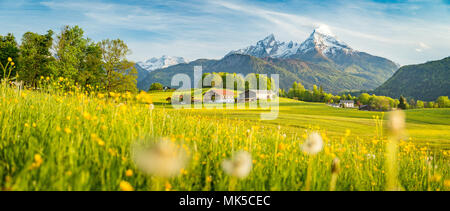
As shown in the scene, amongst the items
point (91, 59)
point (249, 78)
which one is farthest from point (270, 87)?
point (91, 59)

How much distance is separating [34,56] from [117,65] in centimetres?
1502

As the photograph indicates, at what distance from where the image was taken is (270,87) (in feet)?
458

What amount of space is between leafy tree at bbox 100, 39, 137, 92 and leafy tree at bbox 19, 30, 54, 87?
9.01 meters

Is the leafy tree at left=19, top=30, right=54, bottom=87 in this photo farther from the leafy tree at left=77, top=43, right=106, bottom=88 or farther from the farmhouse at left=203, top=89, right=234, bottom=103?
the farmhouse at left=203, top=89, right=234, bottom=103

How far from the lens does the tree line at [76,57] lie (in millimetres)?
42062

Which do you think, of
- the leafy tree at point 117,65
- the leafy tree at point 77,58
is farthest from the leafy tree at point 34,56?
the leafy tree at point 117,65

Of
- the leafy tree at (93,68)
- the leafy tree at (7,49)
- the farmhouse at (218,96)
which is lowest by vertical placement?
the farmhouse at (218,96)

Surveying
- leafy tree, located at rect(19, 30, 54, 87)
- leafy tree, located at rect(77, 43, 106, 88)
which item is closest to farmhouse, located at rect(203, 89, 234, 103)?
leafy tree, located at rect(77, 43, 106, 88)

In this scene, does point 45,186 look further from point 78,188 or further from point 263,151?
point 263,151

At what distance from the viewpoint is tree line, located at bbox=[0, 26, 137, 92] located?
4206 centimetres

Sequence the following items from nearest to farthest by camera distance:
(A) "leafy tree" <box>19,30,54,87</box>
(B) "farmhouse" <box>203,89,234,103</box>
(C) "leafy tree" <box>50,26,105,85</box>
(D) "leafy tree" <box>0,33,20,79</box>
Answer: (C) "leafy tree" <box>50,26,105,85</box> → (A) "leafy tree" <box>19,30,54,87</box> → (D) "leafy tree" <box>0,33,20,79</box> → (B) "farmhouse" <box>203,89,234,103</box>

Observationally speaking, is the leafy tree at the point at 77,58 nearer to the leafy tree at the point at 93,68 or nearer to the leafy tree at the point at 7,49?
the leafy tree at the point at 93,68

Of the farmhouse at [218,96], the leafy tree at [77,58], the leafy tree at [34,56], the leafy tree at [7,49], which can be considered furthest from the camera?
the farmhouse at [218,96]
